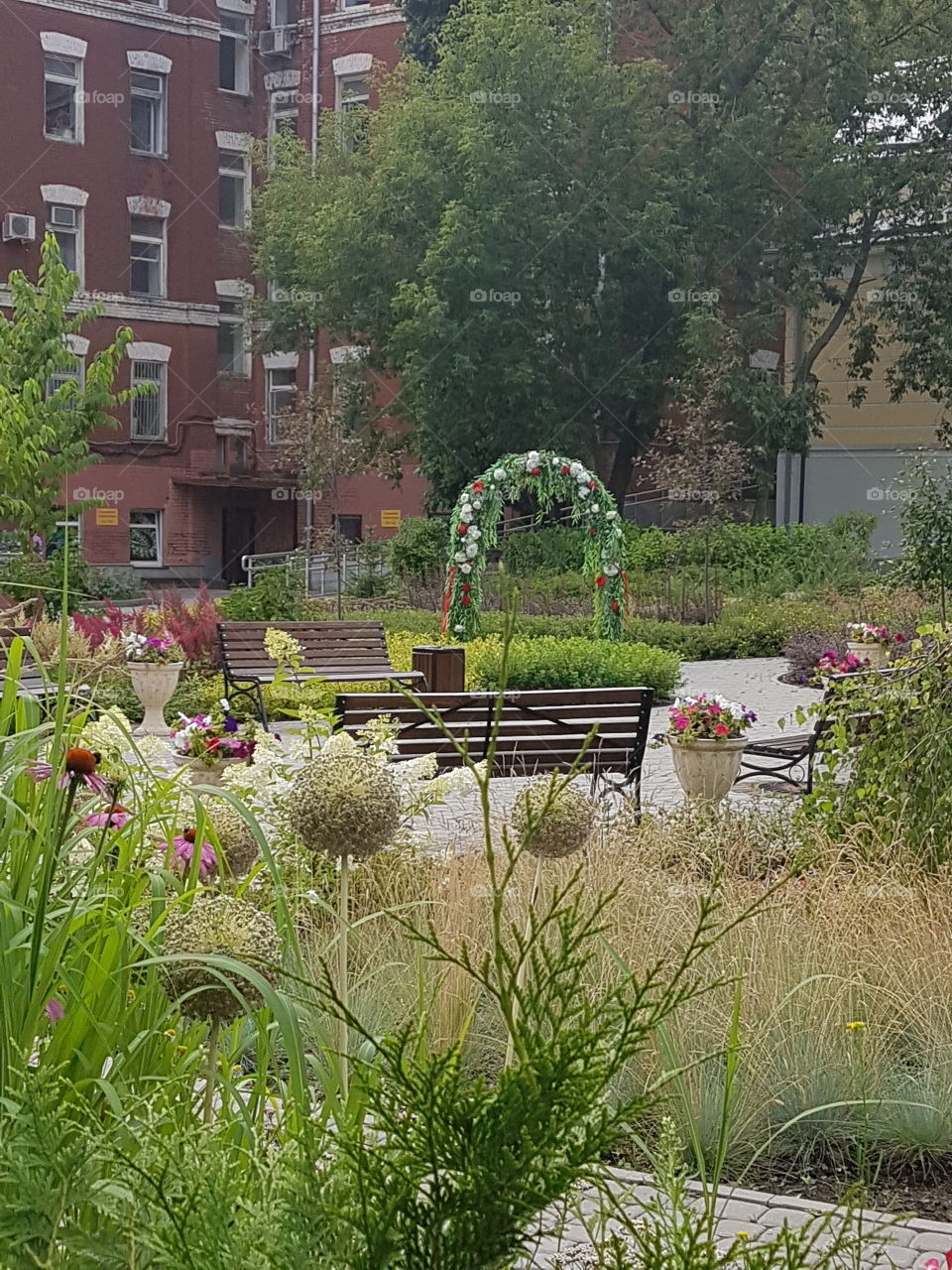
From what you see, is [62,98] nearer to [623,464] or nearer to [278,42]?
[278,42]

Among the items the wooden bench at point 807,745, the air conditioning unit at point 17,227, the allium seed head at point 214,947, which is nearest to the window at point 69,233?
the air conditioning unit at point 17,227

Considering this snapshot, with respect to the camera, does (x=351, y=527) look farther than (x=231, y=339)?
No

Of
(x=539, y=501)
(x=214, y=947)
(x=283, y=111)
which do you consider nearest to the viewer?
(x=214, y=947)

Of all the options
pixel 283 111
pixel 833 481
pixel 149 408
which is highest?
pixel 283 111

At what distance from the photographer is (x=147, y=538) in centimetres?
3722

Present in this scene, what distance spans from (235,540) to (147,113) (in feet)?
31.4

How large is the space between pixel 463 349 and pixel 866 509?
9.05 metres

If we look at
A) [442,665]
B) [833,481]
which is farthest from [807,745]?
[833,481]

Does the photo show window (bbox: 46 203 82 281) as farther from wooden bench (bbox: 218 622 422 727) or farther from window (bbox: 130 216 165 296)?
wooden bench (bbox: 218 622 422 727)

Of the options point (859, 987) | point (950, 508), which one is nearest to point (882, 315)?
point (950, 508)

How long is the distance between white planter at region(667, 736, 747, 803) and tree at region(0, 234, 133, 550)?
15801mm

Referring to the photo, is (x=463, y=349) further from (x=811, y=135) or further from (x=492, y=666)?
(x=492, y=666)

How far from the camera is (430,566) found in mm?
29469

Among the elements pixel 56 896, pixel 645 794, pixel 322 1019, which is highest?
pixel 56 896
